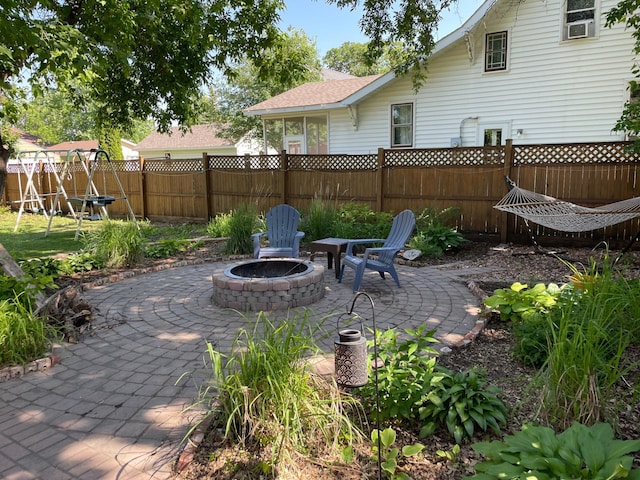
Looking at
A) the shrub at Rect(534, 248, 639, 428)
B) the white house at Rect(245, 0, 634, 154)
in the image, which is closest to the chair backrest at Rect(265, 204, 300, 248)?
the shrub at Rect(534, 248, 639, 428)

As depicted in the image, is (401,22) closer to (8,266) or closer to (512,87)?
(512,87)

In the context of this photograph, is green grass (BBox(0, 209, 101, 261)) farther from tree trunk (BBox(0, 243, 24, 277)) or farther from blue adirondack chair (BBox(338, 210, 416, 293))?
Answer: blue adirondack chair (BBox(338, 210, 416, 293))

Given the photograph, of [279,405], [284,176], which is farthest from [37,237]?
[279,405]

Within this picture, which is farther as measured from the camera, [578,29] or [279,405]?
[578,29]

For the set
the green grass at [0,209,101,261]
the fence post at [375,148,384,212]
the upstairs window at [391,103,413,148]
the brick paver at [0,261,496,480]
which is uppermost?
the upstairs window at [391,103,413,148]

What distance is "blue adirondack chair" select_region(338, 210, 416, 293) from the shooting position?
192 inches

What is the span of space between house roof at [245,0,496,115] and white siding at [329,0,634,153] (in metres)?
0.38

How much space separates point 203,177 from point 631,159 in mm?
9066

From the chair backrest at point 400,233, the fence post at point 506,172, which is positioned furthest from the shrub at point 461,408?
the fence post at point 506,172

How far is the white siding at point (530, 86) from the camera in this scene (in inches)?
378

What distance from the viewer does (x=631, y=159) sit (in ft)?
22.1

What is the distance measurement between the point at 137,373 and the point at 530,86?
35.1ft

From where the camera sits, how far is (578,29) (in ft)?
31.9

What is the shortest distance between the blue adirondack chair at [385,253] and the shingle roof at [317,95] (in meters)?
8.57
